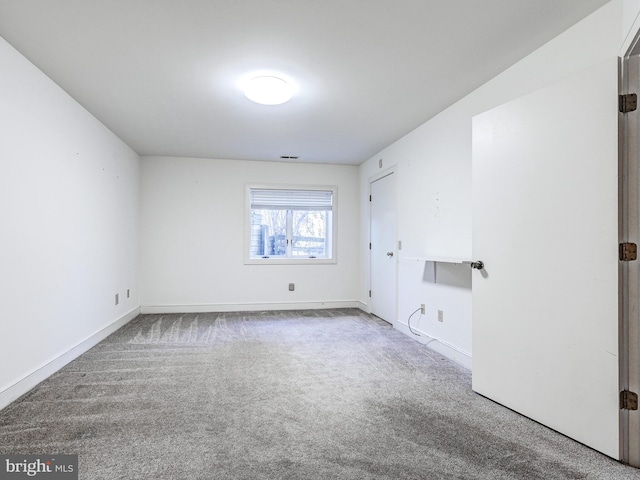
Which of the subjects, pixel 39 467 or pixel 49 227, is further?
pixel 49 227

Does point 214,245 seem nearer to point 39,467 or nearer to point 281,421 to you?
point 281,421

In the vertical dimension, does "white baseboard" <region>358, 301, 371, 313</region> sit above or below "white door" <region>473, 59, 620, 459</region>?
below

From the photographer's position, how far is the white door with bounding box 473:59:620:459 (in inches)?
71.5

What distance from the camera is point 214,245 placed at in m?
5.69

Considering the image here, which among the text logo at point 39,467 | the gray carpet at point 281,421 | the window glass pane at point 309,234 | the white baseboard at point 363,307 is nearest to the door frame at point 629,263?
the gray carpet at point 281,421

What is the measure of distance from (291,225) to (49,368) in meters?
3.77

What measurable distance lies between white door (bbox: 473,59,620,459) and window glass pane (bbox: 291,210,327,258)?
12.2 ft

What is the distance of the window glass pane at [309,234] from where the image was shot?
6.04 metres

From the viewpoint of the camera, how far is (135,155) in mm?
5289

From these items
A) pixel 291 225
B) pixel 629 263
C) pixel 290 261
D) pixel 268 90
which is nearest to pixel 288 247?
pixel 290 261

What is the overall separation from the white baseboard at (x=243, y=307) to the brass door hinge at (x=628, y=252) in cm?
450

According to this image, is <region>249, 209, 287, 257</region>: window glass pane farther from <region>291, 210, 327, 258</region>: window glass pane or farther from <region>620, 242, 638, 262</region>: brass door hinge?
<region>620, 242, 638, 262</region>: brass door hinge

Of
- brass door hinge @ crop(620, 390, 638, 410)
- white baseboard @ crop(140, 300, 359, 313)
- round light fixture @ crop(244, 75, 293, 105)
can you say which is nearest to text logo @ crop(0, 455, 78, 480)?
brass door hinge @ crop(620, 390, 638, 410)

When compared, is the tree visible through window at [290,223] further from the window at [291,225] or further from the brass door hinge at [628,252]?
the brass door hinge at [628,252]
